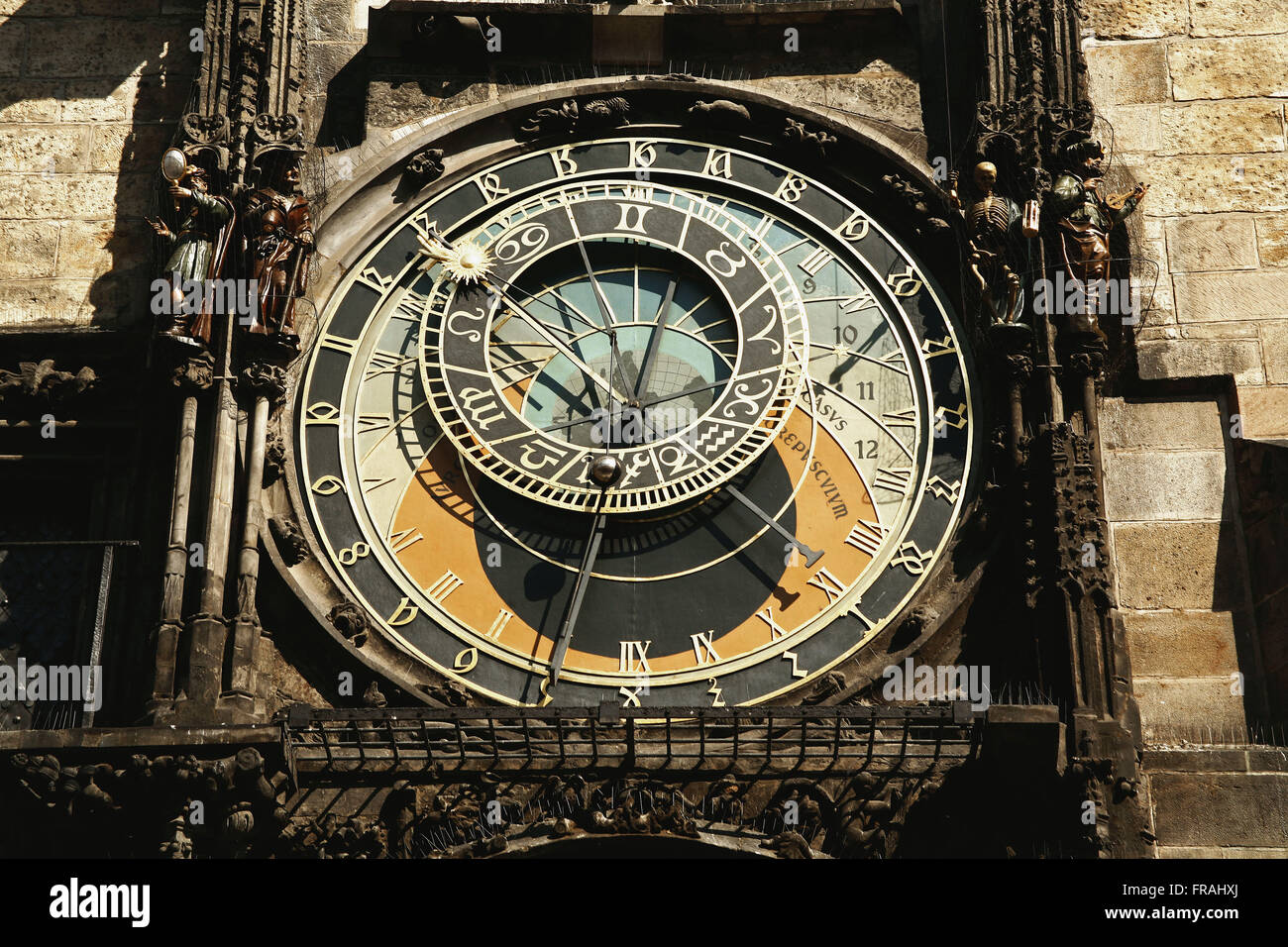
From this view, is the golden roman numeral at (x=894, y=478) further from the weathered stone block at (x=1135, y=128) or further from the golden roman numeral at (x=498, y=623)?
the weathered stone block at (x=1135, y=128)

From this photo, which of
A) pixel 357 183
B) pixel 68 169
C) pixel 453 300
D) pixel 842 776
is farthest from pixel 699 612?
pixel 68 169

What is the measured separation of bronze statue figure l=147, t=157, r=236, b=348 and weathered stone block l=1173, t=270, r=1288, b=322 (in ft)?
20.9

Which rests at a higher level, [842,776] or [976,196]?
[976,196]

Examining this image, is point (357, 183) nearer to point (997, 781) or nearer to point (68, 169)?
point (68, 169)

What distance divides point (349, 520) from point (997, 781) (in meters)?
4.43

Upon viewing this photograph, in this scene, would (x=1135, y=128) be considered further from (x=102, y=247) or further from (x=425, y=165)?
(x=102, y=247)

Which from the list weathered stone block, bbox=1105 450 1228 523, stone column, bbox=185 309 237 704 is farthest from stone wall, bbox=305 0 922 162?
weathered stone block, bbox=1105 450 1228 523

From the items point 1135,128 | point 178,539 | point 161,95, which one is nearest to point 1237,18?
point 1135,128

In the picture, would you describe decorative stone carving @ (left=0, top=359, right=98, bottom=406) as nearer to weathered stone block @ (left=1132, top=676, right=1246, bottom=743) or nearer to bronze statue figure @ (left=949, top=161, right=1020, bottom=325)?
bronze statue figure @ (left=949, top=161, right=1020, bottom=325)

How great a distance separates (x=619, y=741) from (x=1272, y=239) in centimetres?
598

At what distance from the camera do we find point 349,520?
49.7 ft

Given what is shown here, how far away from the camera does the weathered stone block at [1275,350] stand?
15750 millimetres
